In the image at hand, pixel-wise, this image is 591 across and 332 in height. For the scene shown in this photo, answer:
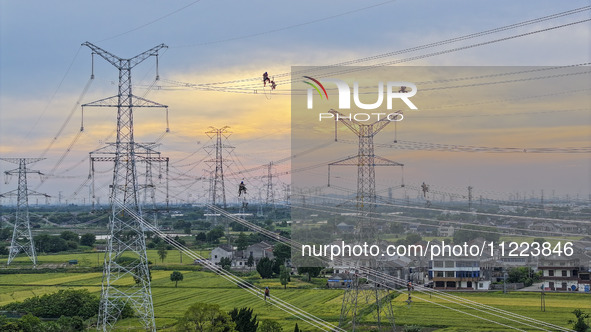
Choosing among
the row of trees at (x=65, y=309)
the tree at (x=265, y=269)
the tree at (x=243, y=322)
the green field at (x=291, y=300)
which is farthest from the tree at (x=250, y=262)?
the tree at (x=243, y=322)

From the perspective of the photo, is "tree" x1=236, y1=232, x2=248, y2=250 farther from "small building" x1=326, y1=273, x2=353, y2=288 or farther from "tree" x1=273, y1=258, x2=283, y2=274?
"small building" x1=326, y1=273, x2=353, y2=288

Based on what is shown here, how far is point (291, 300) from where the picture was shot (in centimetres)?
2484

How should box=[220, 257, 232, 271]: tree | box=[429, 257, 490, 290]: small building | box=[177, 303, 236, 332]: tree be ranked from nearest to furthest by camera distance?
box=[177, 303, 236, 332]: tree → box=[429, 257, 490, 290]: small building → box=[220, 257, 232, 271]: tree

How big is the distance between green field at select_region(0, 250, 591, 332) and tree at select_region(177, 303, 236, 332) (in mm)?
3963

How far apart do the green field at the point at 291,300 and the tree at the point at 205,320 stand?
3963mm

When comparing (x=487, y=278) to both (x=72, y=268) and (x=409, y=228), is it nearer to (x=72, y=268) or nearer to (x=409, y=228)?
(x=72, y=268)

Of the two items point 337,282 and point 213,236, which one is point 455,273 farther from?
point 213,236

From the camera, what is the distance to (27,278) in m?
31.6

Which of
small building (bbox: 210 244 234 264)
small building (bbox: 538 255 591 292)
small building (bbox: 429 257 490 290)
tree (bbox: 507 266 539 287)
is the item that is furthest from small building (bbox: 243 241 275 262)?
small building (bbox: 538 255 591 292)

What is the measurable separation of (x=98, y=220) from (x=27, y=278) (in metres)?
52.7

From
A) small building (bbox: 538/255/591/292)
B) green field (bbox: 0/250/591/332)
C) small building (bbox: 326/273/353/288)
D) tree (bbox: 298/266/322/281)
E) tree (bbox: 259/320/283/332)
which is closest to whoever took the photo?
tree (bbox: 259/320/283/332)

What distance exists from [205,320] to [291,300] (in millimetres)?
10191

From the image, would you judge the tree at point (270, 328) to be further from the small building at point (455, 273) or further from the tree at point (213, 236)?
the tree at point (213, 236)

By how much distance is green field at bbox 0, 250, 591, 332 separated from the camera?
20594 mm
